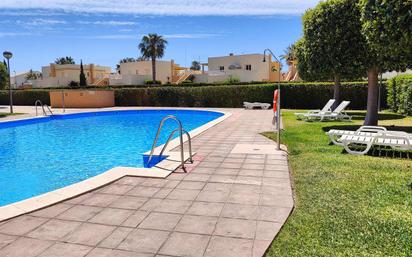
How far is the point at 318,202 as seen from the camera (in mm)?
4609

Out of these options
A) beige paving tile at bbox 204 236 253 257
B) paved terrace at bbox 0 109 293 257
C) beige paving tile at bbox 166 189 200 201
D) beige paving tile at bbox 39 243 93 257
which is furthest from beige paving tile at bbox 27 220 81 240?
beige paving tile at bbox 204 236 253 257

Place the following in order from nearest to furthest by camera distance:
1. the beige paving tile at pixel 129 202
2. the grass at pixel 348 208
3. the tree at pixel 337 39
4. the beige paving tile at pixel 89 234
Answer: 1. the grass at pixel 348 208
2. the beige paving tile at pixel 89 234
3. the beige paving tile at pixel 129 202
4. the tree at pixel 337 39

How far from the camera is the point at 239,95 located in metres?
26.1

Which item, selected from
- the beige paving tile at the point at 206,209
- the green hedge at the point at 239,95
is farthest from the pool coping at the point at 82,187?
the green hedge at the point at 239,95

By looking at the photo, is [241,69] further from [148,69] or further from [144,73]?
[144,73]

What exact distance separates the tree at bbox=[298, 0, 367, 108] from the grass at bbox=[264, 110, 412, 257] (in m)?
4.54

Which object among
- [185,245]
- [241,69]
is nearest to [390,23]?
[185,245]

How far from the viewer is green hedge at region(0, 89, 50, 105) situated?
106ft

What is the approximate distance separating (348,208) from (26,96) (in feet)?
119

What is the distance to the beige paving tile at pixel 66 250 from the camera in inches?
128

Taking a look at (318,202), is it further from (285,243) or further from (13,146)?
(13,146)

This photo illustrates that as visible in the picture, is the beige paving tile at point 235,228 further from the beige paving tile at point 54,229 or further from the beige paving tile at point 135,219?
the beige paving tile at point 54,229

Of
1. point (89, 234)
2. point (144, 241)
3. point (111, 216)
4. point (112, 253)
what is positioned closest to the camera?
point (112, 253)

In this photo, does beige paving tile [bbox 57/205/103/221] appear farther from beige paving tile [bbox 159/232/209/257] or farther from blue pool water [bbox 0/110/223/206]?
blue pool water [bbox 0/110/223/206]
